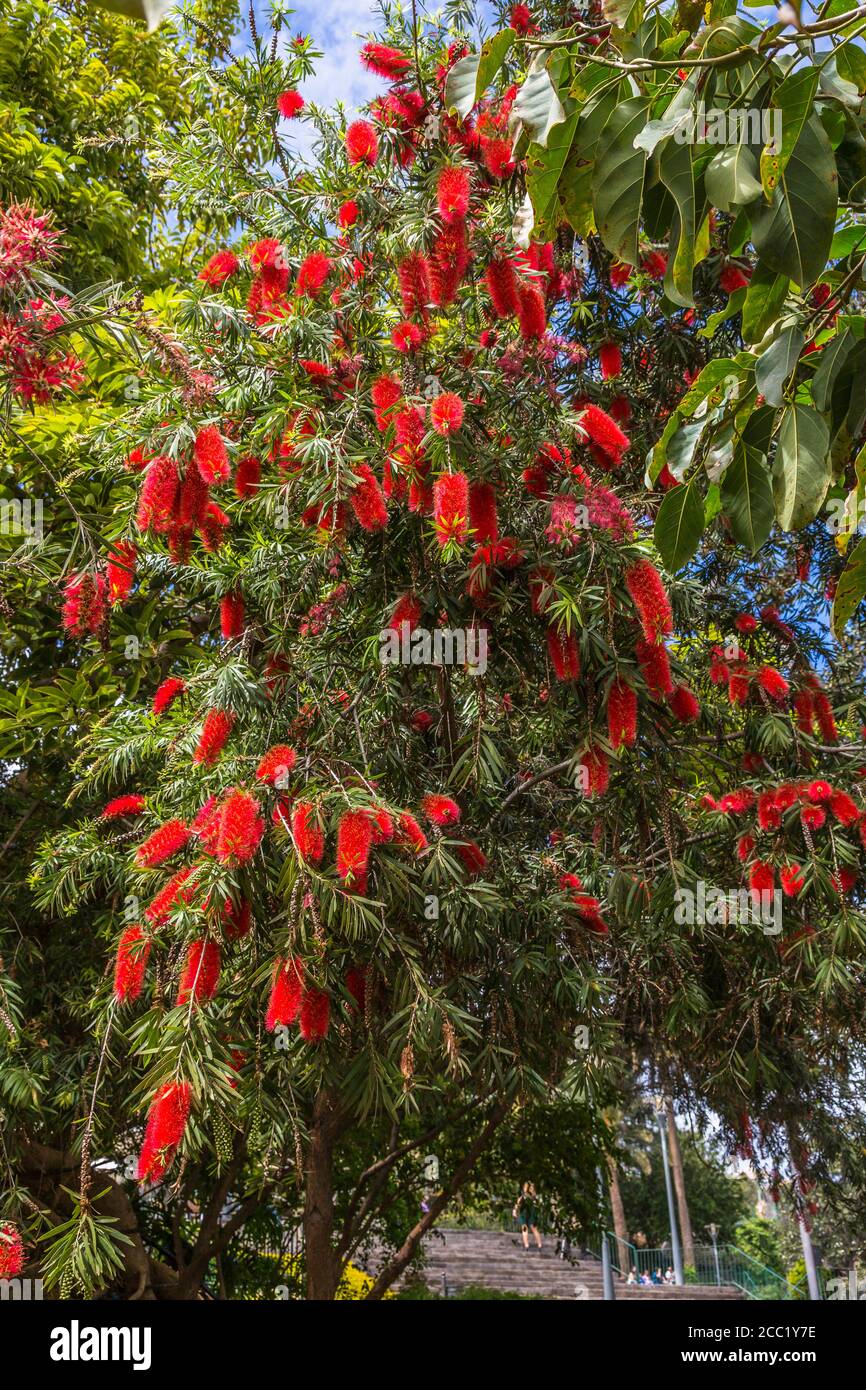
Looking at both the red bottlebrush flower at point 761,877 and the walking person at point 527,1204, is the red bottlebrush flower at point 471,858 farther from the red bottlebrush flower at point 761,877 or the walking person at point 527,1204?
the walking person at point 527,1204

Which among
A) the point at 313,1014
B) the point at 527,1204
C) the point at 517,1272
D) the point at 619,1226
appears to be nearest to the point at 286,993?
the point at 313,1014

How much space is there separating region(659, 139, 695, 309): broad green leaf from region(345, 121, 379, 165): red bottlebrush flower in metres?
2.29

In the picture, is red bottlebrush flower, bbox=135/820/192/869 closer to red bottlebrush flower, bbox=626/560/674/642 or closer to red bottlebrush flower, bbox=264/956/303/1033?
red bottlebrush flower, bbox=264/956/303/1033

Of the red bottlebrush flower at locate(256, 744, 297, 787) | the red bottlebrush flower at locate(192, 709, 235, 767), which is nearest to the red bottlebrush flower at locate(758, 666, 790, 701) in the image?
the red bottlebrush flower at locate(256, 744, 297, 787)

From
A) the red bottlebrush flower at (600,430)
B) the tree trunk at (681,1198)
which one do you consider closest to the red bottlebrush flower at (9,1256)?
→ the red bottlebrush flower at (600,430)

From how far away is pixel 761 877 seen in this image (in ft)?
12.3

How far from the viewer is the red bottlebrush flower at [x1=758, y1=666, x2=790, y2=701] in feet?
12.5

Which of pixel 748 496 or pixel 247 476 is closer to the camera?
pixel 748 496

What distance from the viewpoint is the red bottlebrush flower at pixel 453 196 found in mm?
2818

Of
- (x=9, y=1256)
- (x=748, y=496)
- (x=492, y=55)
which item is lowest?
(x=9, y=1256)

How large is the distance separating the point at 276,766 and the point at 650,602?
103cm

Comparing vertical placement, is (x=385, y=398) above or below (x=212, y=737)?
above

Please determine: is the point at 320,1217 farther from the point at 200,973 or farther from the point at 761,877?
the point at 200,973

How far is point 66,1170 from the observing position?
15.0 ft
